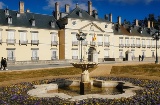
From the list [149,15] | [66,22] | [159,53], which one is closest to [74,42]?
[66,22]

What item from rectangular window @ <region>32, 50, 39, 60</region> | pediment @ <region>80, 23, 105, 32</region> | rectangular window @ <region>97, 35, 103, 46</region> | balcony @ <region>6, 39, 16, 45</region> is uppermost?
pediment @ <region>80, 23, 105, 32</region>

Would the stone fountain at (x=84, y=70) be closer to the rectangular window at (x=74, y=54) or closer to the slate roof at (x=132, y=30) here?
the rectangular window at (x=74, y=54)

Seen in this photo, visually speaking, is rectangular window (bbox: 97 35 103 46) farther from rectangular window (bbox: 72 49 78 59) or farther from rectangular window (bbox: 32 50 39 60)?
rectangular window (bbox: 32 50 39 60)

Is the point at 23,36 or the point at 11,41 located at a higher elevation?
the point at 23,36

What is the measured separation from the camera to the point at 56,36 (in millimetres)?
44188

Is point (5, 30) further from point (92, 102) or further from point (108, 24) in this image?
point (92, 102)

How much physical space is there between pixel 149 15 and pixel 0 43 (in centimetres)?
8553

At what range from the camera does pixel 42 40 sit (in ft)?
139

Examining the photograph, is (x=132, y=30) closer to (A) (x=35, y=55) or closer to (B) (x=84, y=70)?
(A) (x=35, y=55)

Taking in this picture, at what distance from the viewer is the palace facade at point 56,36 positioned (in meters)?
38.7

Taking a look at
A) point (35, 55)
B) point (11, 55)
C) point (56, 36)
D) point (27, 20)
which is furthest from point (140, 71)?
point (27, 20)

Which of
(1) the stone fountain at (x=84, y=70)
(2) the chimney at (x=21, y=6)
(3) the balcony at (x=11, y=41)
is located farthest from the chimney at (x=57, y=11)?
(1) the stone fountain at (x=84, y=70)

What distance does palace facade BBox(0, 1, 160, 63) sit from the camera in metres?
38.7

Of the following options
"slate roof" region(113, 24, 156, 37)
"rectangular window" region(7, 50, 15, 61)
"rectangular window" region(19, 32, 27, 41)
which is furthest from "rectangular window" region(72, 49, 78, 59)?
"slate roof" region(113, 24, 156, 37)
